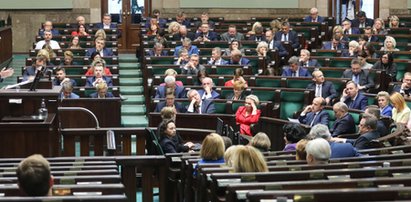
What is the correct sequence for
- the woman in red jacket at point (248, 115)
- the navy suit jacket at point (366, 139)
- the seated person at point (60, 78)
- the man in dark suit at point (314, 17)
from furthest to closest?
the man in dark suit at point (314, 17) → the seated person at point (60, 78) → the woman in red jacket at point (248, 115) → the navy suit jacket at point (366, 139)

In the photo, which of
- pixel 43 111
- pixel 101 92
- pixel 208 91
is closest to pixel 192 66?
pixel 208 91

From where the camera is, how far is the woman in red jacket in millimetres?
12375

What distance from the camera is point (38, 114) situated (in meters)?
9.69

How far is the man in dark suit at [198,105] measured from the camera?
13188 millimetres

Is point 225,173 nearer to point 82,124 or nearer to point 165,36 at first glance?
point 82,124

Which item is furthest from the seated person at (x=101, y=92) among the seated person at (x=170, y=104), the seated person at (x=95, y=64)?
the seated person at (x=170, y=104)

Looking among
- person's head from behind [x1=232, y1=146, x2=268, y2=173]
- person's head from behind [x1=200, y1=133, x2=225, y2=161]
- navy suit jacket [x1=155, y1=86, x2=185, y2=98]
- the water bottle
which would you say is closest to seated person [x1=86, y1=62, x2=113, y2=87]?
navy suit jacket [x1=155, y1=86, x2=185, y2=98]

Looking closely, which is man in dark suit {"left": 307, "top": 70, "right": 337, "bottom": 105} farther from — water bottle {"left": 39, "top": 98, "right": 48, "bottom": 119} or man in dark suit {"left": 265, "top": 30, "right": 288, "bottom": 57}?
water bottle {"left": 39, "top": 98, "right": 48, "bottom": 119}

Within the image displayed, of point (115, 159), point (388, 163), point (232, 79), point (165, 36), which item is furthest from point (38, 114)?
point (165, 36)

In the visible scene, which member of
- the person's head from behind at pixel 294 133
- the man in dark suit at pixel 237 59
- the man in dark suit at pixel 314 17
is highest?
the man in dark suit at pixel 314 17

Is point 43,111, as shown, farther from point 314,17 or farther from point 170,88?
point 314,17

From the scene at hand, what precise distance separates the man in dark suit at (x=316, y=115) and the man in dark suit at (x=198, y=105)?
4.84 ft

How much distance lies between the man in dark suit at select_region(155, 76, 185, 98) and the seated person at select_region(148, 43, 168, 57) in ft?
10.1

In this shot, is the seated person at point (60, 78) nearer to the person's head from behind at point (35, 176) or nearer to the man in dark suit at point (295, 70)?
the man in dark suit at point (295, 70)
